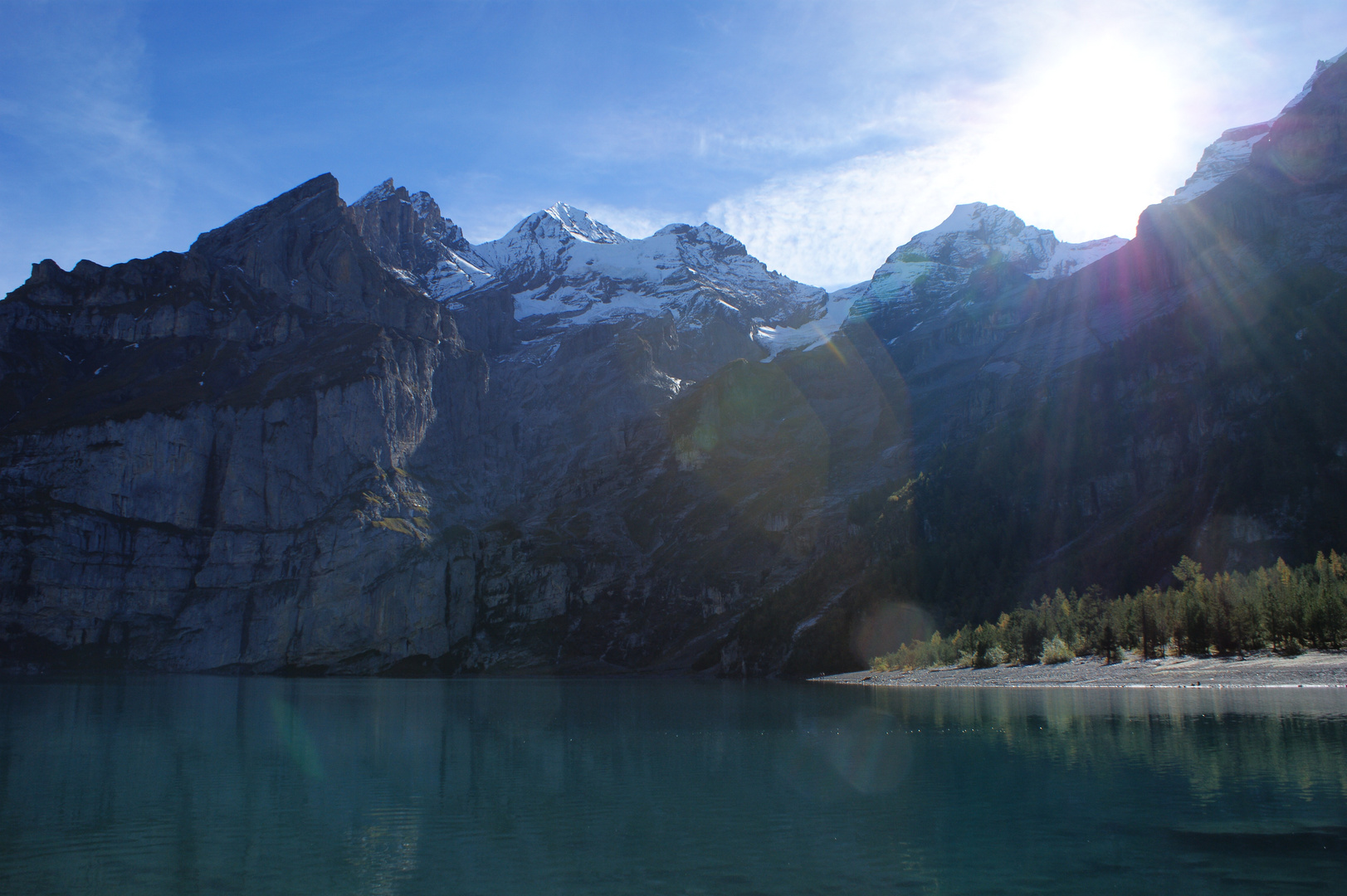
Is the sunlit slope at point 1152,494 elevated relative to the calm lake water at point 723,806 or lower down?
elevated

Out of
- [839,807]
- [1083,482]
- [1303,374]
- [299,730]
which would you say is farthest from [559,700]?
[1303,374]

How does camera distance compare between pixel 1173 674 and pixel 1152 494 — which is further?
pixel 1152 494

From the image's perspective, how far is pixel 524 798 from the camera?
1325 inches

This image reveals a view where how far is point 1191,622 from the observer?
8156cm

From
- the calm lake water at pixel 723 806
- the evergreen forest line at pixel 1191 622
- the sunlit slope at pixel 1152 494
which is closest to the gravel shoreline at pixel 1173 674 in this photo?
the evergreen forest line at pixel 1191 622

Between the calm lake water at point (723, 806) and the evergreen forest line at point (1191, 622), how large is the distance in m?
21.3

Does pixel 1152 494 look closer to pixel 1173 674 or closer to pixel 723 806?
pixel 1173 674

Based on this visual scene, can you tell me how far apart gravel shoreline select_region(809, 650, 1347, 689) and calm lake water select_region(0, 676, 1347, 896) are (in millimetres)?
9347

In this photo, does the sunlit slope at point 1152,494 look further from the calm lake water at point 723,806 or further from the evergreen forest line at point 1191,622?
the calm lake water at point 723,806

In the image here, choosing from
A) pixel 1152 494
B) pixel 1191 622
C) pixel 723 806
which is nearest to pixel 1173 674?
pixel 1191 622

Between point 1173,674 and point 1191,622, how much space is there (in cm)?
1104

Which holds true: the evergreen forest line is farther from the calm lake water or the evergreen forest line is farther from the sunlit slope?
the sunlit slope

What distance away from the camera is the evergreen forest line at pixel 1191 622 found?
236 ft

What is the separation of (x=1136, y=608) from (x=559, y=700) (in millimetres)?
61715
